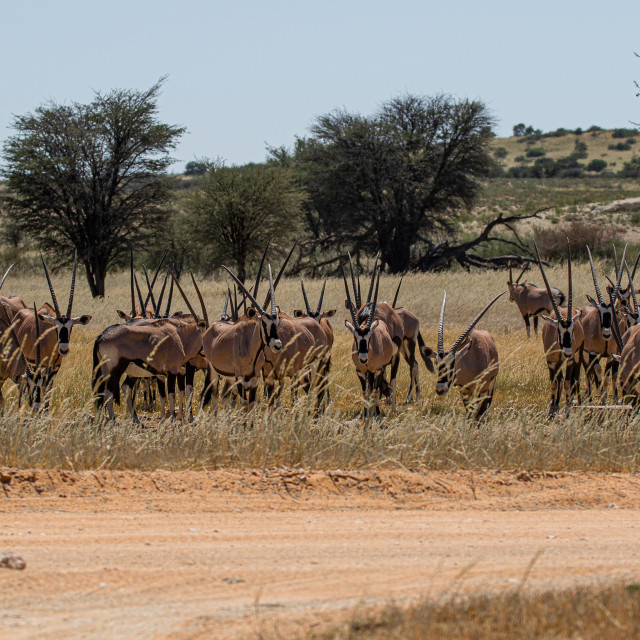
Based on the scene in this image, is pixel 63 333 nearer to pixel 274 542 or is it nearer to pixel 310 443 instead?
pixel 310 443

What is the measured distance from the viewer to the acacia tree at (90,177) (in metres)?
31.4

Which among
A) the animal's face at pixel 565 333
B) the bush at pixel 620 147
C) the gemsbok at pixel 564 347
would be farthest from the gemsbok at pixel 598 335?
the bush at pixel 620 147

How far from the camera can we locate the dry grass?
11.5 ft

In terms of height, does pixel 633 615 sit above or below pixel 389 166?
below

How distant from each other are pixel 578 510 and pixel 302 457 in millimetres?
2225

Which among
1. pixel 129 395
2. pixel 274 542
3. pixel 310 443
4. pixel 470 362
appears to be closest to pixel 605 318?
pixel 470 362

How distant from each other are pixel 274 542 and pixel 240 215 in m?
29.3

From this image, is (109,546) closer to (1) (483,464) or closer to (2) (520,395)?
(1) (483,464)

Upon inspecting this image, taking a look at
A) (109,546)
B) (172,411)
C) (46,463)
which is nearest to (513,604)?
(109,546)

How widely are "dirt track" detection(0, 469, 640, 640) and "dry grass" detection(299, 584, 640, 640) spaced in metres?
0.17

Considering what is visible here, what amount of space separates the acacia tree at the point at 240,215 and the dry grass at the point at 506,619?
29.7m

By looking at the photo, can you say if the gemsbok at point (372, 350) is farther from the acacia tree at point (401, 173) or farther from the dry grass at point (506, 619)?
the acacia tree at point (401, 173)

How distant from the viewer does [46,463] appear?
21.8 feet

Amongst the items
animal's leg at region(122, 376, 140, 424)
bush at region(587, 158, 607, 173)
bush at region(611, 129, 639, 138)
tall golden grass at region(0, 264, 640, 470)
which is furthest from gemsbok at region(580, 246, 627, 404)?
bush at region(611, 129, 639, 138)
